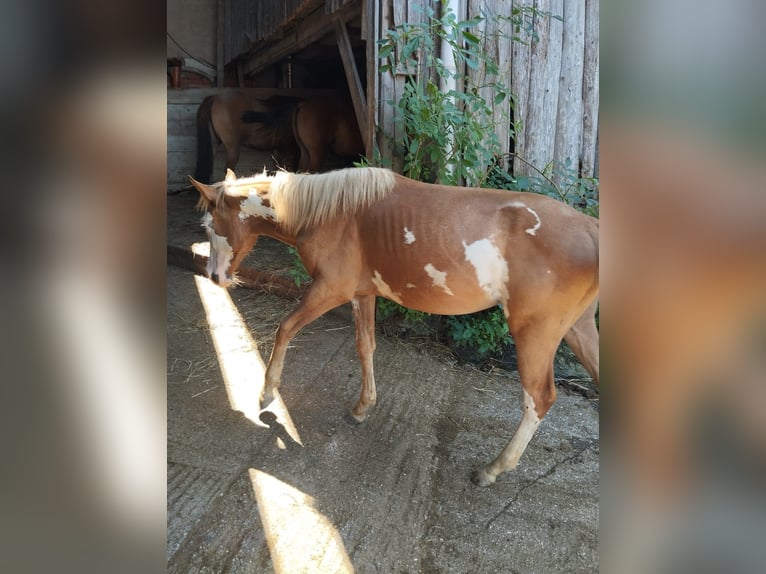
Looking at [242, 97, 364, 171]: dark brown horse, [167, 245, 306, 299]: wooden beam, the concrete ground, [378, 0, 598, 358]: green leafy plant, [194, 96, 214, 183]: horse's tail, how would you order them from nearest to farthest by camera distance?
the concrete ground, [378, 0, 598, 358]: green leafy plant, [167, 245, 306, 299]: wooden beam, [242, 97, 364, 171]: dark brown horse, [194, 96, 214, 183]: horse's tail

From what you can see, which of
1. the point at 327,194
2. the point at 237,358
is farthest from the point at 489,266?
the point at 237,358

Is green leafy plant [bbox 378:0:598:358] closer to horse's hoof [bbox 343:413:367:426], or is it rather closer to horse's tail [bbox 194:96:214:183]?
horse's hoof [bbox 343:413:367:426]

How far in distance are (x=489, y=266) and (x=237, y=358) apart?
2385mm

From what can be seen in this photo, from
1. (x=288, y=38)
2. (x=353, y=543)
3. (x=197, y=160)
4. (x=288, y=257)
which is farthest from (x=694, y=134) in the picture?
(x=197, y=160)

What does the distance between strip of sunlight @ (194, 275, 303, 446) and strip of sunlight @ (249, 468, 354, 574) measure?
20.1 inches

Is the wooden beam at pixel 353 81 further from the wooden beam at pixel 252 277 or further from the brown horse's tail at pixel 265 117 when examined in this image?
the brown horse's tail at pixel 265 117

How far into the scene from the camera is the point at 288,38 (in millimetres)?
7555

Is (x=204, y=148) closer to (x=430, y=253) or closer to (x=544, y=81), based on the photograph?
(x=544, y=81)

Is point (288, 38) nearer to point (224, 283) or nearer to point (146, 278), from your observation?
point (224, 283)

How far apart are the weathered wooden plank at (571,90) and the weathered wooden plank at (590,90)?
3cm

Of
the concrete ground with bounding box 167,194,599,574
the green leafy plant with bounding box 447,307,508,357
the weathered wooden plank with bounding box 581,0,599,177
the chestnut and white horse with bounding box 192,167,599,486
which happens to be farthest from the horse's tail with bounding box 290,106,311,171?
the chestnut and white horse with bounding box 192,167,599,486

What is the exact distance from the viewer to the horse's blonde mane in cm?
334

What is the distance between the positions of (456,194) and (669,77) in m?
2.72

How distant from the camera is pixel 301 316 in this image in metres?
3.49
